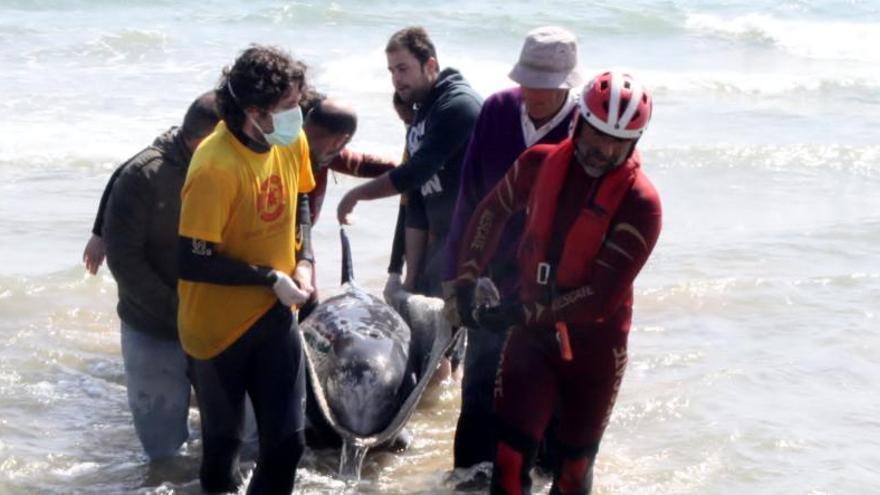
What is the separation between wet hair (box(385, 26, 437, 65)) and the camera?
730 cm

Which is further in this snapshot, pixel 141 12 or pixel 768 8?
pixel 768 8

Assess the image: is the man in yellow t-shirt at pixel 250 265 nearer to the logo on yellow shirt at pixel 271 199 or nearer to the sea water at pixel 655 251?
the logo on yellow shirt at pixel 271 199

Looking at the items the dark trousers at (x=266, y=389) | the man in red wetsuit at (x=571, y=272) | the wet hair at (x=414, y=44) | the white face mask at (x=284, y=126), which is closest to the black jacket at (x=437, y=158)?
the wet hair at (x=414, y=44)

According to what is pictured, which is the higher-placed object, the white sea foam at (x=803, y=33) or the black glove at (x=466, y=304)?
the black glove at (x=466, y=304)

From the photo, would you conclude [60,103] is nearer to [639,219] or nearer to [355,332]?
[355,332]

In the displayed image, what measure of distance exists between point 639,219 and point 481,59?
18.3 m

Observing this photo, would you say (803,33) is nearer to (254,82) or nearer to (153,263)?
(153,263)

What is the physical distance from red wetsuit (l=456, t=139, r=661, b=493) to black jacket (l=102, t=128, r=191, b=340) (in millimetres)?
A: 1370

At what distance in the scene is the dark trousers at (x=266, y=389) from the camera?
217 inches

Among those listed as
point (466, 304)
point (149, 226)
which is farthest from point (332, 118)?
point (466, 304)

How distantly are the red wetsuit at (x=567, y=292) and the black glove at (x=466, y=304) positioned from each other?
34 mm

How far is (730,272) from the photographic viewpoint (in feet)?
37.2

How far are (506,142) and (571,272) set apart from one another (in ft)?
3.29

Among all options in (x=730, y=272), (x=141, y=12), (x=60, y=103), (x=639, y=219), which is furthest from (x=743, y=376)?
(x=141, y=12)
